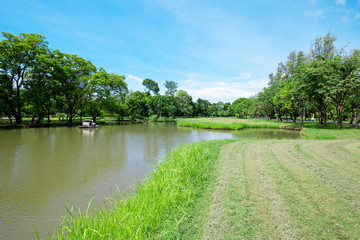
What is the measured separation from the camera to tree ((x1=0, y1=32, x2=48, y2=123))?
862 inches

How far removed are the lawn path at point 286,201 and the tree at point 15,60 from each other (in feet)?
102

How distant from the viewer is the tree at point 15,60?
2190cm

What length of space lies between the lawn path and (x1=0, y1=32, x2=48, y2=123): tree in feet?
102

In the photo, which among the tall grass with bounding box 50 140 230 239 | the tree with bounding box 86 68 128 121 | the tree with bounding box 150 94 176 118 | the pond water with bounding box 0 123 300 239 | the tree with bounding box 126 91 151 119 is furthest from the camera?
the tree with bounding box 126 91 151 119

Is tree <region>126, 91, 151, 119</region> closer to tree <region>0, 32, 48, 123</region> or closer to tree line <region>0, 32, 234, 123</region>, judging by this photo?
tree line <region>0, 32, 234, 123</region>

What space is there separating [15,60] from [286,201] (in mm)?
33436

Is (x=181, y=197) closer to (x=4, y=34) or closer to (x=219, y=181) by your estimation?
(x=219, y=181)

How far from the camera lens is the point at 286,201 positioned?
3.39 m

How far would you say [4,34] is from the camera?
22.2m

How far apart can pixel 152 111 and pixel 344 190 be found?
5151 cm

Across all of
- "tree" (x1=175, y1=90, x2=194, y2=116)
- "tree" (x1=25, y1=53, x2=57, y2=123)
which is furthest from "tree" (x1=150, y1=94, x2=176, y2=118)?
"tree" (x1=25, y1=53, x2=57, y2=123)

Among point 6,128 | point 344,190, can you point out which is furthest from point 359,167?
point 6,128

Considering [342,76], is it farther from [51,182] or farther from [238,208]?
[51,182]

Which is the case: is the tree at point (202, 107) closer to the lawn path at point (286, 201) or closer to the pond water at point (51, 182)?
the pond water at point (51, 182)
